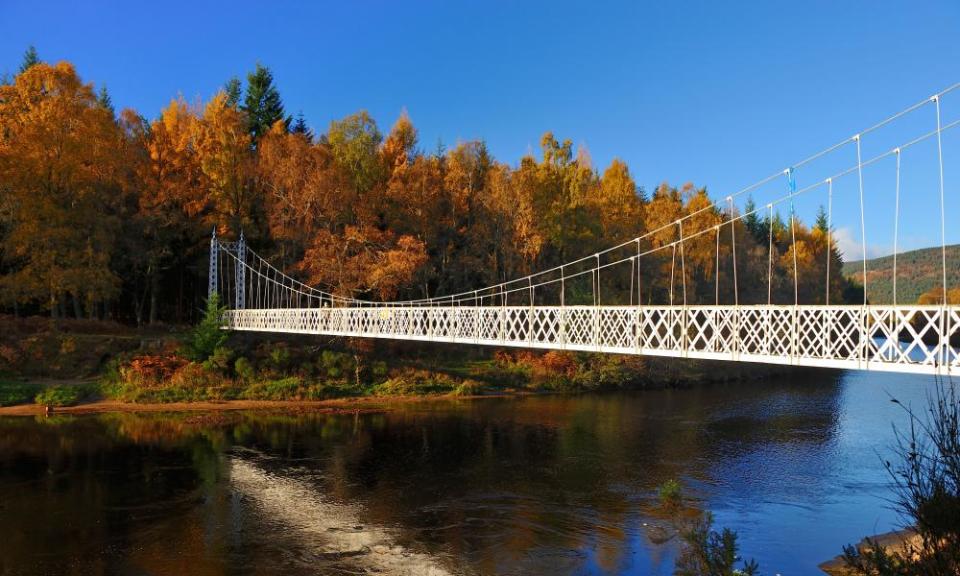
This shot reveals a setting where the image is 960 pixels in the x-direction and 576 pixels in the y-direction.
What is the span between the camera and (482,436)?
22.4 metres

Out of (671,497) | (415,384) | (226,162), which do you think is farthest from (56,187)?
(671,497)

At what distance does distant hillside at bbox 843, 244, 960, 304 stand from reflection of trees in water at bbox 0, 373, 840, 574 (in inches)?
2823

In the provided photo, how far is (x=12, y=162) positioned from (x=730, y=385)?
36.3 meters

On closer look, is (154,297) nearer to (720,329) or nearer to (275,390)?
(275,390)

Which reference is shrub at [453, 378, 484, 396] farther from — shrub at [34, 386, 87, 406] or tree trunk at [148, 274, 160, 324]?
tree trunk at [148, 274, 160, 324]

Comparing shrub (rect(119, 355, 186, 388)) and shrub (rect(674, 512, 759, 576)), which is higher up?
shrub (rect(119, 355, 186, 388))

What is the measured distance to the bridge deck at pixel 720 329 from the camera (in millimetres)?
11695

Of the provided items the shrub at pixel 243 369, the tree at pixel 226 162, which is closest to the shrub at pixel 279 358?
the shrub at pixel 243 369

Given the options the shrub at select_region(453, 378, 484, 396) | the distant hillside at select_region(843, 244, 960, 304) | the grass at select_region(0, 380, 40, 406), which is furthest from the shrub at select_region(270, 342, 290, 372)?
the distant hillside at select_region(843, 244, 960, 304)

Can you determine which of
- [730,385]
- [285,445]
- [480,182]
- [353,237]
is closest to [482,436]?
[285,445]

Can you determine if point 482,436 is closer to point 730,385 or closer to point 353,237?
point 353,237

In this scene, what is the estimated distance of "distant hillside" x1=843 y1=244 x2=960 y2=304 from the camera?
8656 centimetres

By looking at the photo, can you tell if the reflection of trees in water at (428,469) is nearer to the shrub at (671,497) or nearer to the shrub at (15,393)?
the shrub at (671,497)

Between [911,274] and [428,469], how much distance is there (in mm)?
108285
